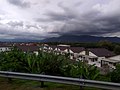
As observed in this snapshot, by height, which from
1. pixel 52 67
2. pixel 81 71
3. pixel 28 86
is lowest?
pixel 28 86

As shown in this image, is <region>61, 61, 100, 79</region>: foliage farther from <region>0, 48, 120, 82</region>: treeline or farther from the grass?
the grass

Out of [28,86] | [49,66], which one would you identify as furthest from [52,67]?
[28,86]

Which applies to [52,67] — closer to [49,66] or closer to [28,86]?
[49,66]

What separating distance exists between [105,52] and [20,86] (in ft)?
205

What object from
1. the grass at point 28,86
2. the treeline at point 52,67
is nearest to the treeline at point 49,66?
the treeline at point 52,67

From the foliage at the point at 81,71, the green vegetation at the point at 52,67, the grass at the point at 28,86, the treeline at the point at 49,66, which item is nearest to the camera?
the grass at the point at 28,86

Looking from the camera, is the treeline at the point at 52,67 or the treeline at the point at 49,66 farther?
the treeline at the point at 49,66

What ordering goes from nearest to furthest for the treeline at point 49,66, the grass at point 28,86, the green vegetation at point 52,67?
the grass at point 28,86, the green vegetation at point 52,67, the treeline at point 49,66

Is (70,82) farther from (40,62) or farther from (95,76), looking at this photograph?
(40,62)

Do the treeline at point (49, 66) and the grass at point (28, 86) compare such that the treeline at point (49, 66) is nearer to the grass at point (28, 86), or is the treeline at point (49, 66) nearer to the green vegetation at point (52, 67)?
the green vegetation at point (52, 67)

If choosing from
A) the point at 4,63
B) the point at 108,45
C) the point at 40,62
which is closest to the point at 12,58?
the point at 4,63

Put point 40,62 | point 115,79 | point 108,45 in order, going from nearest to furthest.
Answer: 1. point 115,79
2. point 40,62
3. point 108,45

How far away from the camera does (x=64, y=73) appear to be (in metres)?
9.27

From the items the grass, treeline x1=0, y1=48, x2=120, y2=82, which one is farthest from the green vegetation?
the grass
